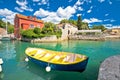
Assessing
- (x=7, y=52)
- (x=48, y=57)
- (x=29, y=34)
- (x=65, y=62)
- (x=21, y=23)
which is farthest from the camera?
(x=21, y=23)

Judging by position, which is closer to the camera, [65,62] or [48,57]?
[65,62]

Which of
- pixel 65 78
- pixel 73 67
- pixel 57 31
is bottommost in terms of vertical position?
pixel 65 78

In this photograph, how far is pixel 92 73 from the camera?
11.0 metres

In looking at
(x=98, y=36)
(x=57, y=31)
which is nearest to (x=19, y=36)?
(x=57, y=31)

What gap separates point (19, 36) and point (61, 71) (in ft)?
133

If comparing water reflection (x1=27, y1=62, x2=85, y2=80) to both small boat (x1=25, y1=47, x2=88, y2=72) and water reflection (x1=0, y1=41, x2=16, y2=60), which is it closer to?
small boat (x1=25, y1=47, x2=88, y2=72)

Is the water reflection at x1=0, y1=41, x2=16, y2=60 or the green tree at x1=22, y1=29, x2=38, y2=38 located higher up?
the green tree at x1=22, y1=29, x2=38, y2=38

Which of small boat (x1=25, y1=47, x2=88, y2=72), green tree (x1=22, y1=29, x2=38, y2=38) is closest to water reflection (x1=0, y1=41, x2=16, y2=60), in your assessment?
small boat (x1=25, y1=47, x2=88, y2=72)

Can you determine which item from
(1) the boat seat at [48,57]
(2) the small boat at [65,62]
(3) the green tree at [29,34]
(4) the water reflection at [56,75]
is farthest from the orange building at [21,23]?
(4) the water reflection at [56,75]

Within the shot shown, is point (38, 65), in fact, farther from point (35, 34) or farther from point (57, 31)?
point (57, 31)

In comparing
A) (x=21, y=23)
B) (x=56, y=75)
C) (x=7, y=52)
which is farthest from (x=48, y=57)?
(x=21, y=23)

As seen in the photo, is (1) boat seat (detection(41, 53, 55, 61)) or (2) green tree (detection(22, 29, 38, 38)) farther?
(2) green tree (detection(22, 29, 38, 38))

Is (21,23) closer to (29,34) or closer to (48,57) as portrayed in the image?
(29,34)

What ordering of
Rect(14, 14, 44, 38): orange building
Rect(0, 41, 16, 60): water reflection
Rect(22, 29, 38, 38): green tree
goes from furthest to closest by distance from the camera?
1. Rect(14, 14, 44, 38): orange building
2. Rect(22, 29, 38, 38): green tree
3. Rect(0, 41, 16, 60): water reflection
